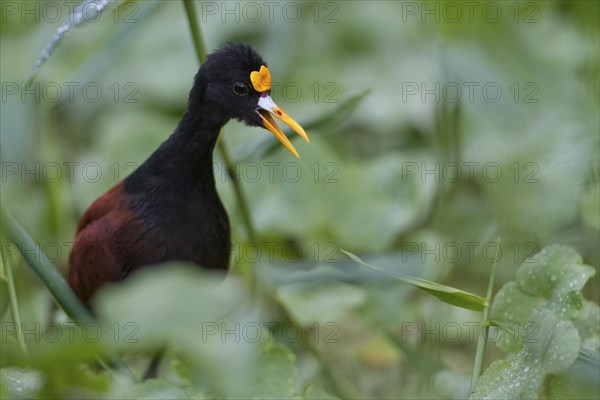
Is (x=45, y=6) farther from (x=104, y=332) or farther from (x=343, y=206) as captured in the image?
(x=104, y=332)

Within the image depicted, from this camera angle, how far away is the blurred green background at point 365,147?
7.41ft

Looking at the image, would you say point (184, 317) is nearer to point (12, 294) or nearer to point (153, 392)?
point (153, 392)

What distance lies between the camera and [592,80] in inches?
72.8

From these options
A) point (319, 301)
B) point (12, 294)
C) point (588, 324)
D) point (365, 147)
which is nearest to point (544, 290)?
point (588, 324)

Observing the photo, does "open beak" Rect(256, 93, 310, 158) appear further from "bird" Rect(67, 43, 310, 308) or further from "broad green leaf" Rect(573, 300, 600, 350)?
"broad green leaf" Rect(573, 300, 600, 350)

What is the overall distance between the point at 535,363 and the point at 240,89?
36.9 inches

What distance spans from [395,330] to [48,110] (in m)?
1.39

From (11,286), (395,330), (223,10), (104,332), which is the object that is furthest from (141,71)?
(104,332)

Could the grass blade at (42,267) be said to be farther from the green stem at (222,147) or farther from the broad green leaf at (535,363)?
the broad green leaf at (535,363)

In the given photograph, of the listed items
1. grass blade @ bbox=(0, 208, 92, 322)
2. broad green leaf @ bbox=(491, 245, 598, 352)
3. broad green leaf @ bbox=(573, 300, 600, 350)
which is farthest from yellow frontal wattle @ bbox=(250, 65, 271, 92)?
broad green leaf @ bbox=(573, 300, 600, 350)

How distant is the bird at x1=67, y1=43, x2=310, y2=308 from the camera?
7.03 feet

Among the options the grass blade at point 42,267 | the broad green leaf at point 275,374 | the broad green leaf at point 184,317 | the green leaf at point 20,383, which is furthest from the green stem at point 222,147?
the broad green leaf at point 184,317

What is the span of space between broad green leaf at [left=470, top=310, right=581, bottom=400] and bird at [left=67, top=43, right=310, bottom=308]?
780 millimetres

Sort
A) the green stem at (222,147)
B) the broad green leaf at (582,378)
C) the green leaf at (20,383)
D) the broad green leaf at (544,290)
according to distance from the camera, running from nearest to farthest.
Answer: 1. the green leaf at (20,383)
2. the broad green leaf at (582,378)
3. the broad green leaf at (544,290)
4. the green stem at (222,147)
